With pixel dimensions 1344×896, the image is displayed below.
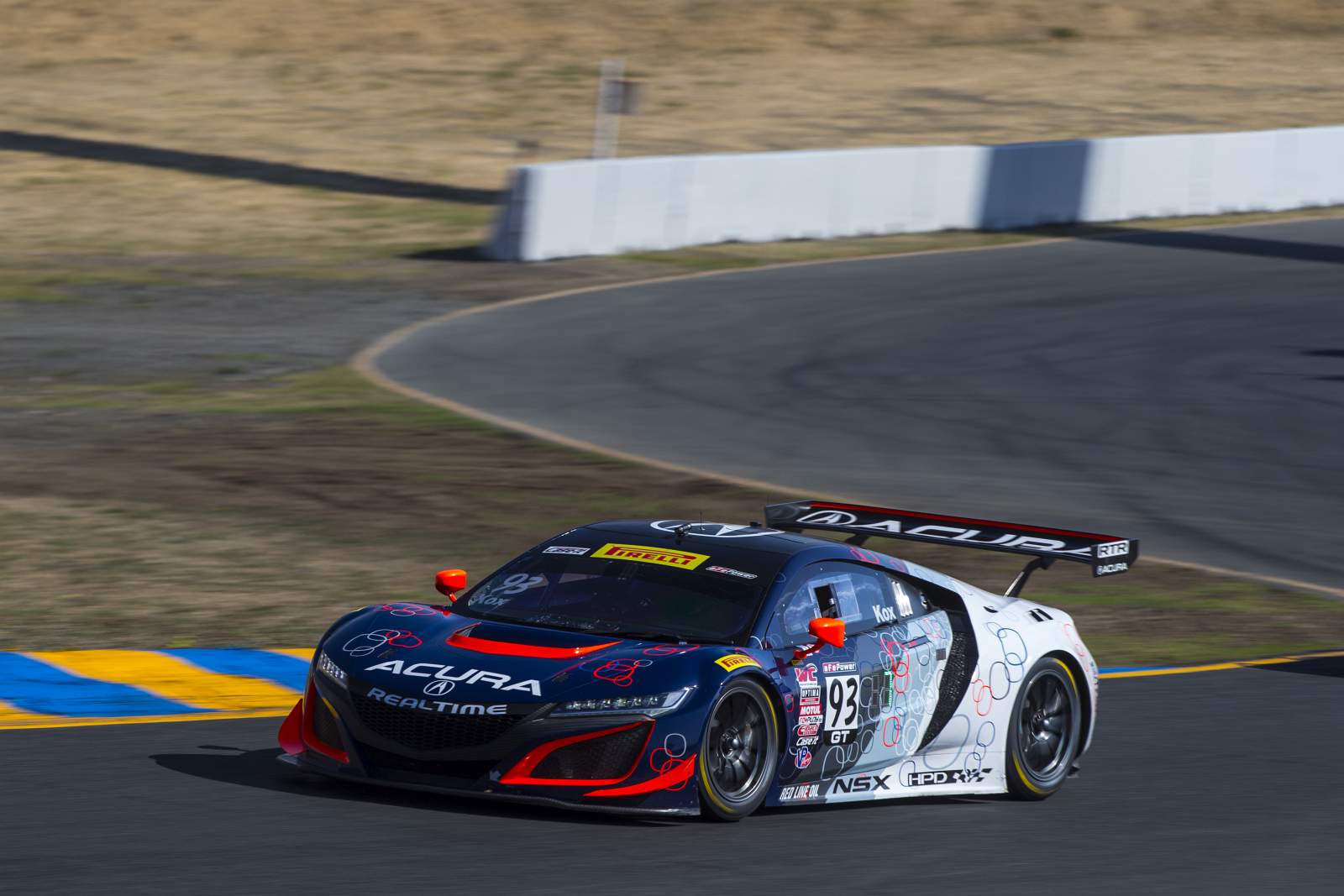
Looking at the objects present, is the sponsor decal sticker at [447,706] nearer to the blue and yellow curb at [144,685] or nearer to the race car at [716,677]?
the race car at [716,677]

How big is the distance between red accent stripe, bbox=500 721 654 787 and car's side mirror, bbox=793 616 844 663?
939mm

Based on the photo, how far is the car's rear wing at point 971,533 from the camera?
9492mm

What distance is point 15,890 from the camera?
21.8 feet

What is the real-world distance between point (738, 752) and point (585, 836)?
29.0 inches

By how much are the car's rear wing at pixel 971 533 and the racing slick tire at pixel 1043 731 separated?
487 mm

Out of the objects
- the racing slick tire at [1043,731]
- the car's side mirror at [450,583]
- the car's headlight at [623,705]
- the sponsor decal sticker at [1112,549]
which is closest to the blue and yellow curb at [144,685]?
the car's side mirror at [450,583]

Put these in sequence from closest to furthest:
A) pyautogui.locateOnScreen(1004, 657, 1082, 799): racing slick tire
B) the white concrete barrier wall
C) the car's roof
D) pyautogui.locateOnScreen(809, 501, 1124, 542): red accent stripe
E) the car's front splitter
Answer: the car's front splitter < the car's roof < pyautogui.locateOnScreen(1004, 657, 1082, 799): racing slick tire < pyautogui.locateOnScreen(809, 501, 1124, 542): red accent stripe < the white concrete barrier wall

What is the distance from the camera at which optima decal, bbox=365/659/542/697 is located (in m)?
7.84

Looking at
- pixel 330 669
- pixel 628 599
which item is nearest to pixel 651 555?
pixel 628 599

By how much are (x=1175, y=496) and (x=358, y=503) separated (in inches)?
266

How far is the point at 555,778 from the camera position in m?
7.77

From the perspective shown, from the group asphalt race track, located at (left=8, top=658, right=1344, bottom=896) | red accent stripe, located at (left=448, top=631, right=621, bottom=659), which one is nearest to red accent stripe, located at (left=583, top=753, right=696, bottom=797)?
asphalt race track, located at (left=8, top=658, right=1344, bottom=896)

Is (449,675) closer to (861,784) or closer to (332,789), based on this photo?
→ (332,789)

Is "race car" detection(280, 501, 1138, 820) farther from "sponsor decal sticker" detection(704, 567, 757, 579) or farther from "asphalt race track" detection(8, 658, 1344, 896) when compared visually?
"asphalt race track" detection(8, 658, 1344, 896)
